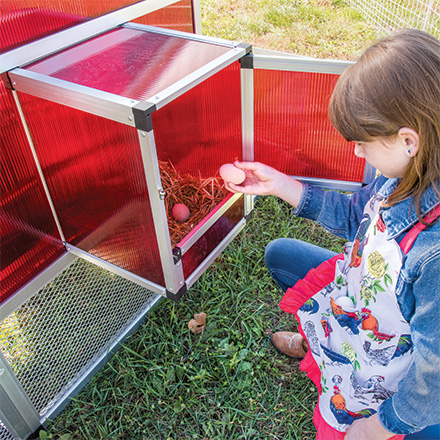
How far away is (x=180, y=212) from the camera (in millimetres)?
1567

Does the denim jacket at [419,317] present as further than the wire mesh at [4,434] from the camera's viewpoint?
No

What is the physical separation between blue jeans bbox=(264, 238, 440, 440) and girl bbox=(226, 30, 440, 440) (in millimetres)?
146

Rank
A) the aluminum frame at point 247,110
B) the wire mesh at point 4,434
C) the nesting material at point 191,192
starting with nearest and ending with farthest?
the aluminum frame at point 247,110
the wire mesh at point 4,434
the nesting material at point 191,192

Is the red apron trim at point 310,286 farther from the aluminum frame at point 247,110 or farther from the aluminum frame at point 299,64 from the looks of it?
the aluminum frame at point 299,64

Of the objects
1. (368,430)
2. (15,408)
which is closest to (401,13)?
(368,430)

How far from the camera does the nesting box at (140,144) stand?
1.13 m

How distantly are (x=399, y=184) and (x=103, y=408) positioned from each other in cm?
128

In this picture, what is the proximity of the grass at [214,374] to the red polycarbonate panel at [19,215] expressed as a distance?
21.3 inches

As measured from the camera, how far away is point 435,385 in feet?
3.34

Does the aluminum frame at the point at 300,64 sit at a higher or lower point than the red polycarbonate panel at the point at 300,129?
higher

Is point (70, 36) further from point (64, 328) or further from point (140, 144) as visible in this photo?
point (64, 328)

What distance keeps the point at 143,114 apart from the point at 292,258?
90 centimetres

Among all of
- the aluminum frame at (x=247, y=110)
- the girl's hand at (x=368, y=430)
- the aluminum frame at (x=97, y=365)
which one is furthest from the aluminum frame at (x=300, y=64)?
the aluminum frame at (x=97, y=365)

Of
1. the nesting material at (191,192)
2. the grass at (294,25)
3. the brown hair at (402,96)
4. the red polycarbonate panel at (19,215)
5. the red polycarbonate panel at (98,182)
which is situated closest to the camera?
the brown hair at (402,96)
